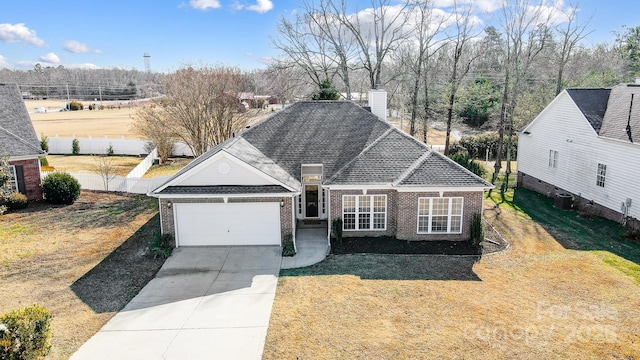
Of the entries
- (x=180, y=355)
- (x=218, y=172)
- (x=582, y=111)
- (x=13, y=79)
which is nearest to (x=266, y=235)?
(x=218, y=172)

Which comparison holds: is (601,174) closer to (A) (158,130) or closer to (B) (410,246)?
(B) (410,246)

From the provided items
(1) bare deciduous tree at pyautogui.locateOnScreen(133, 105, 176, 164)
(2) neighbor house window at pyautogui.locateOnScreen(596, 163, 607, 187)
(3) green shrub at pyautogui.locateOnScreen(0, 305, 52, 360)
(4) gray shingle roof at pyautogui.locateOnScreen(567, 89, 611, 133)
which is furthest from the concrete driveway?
(1) bare deciduous tree at pyautogui.locateOnScreen(133, 105, 176, 164)

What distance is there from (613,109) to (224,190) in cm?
2020

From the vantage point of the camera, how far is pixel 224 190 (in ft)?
54.3

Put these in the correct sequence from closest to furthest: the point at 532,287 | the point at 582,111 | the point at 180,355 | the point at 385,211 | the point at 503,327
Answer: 1. the point at 180,355
2. the point at 503,327
3. the point at 532,287
4. the point at 385,211
5. the point at 582,111

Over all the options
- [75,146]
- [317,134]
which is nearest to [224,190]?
[317,134]

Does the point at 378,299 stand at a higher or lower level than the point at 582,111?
lower

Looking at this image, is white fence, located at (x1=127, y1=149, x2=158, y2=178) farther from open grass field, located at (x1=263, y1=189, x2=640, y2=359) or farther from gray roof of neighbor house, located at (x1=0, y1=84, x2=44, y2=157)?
open grass field, located at (x1=263, y1=189, x2=640, y2=359)

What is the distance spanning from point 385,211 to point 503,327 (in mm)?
7430

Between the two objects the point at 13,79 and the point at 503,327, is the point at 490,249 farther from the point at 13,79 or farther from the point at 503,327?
the point at 13,79

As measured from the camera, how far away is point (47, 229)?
19.1m

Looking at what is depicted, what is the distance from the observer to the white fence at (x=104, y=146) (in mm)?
40219

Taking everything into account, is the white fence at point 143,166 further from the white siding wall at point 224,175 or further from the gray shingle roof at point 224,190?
the white siding wall at point 224,175

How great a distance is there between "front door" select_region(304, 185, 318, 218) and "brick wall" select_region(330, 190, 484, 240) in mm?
2164
